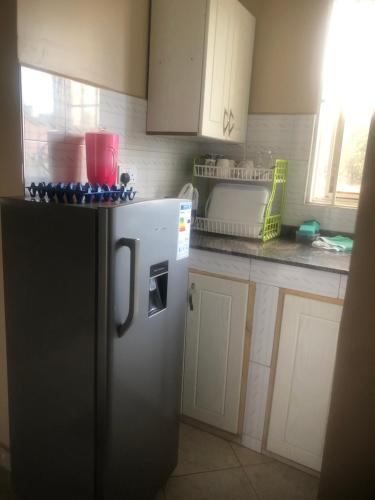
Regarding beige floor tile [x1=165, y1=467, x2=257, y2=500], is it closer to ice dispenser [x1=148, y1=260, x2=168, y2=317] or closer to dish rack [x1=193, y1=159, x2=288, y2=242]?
ice dispenser [x1=148, y1=260, x2=168, y2=317]

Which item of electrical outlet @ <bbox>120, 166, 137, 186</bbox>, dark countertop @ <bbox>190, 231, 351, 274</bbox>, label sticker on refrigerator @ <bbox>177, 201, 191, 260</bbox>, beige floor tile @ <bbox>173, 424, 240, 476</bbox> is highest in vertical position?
electrical outlet @ <bbox>120, 166, 137, 186</bbox>

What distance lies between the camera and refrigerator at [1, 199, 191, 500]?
1.12 metres

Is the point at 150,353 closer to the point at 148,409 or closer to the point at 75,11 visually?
the point at 148,409

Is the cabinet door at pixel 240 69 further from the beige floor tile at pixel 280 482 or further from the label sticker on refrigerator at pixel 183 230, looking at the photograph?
the beige floor tile at pixel 280 482

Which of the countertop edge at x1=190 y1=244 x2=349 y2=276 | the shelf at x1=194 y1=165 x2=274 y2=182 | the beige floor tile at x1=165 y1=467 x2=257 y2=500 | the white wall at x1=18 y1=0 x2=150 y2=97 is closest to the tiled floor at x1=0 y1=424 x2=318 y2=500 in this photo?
the beige floor tile at x1=165 y1=467 x2=257 y2=500

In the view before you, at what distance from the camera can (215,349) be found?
1.88 m

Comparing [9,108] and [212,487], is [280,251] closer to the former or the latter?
[212,487]

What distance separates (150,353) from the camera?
1.34m

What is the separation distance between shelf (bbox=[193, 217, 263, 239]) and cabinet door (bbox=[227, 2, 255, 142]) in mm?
479

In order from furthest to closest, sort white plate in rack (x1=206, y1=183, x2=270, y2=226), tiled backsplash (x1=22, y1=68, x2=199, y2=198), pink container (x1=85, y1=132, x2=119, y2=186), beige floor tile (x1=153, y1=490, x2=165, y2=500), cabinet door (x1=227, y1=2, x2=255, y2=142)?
white plate in rack (x1=206, y1=183, x2=270, y2=226) < cabinet door (x1=227, y1=2, x2=255, y2=142) < beige floor tile (x1=153, y1=490, x2=165, y2=500) < pink container (x1=85, y1=132, x2=119, y2=186) < tiled backsplash (x1=22, y1=68, x2=199, y2=198)

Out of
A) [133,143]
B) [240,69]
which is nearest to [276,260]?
[133,143]

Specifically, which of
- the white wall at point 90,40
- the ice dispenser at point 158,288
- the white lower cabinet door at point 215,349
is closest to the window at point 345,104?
the white lower cabinet door at point 215,349

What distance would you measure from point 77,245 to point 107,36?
1015 mm

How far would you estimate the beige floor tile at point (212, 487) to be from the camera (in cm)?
161
